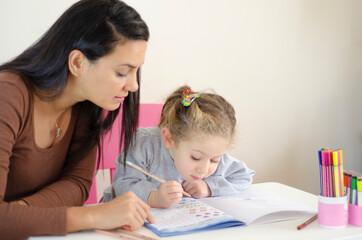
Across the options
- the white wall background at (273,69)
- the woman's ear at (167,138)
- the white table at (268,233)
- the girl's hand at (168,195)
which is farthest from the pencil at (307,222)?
the white wall background at (273,69)

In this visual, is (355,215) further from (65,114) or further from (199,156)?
(65,114)

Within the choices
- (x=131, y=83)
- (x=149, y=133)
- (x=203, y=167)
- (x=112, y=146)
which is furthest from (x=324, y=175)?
(x=112, y=146)

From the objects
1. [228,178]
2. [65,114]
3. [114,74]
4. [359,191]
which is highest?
[114,74]

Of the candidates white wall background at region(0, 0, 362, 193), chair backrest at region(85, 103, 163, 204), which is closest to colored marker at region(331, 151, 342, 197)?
chair backrest at region(85, 103, 163, 204)

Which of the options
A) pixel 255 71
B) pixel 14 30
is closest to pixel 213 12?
pixel 255 71

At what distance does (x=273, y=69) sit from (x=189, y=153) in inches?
50.2


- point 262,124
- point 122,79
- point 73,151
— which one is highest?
point 122,79

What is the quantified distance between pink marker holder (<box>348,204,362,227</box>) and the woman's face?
0.56 metres

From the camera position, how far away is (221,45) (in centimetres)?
208

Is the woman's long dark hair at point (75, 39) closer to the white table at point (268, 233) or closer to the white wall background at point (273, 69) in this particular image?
the white table at point (268, 233)

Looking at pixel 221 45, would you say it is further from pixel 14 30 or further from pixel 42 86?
pixel 42 86

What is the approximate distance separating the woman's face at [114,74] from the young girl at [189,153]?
0.22m

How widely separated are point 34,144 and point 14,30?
0.76 meters

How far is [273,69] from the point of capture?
2.25 metres
